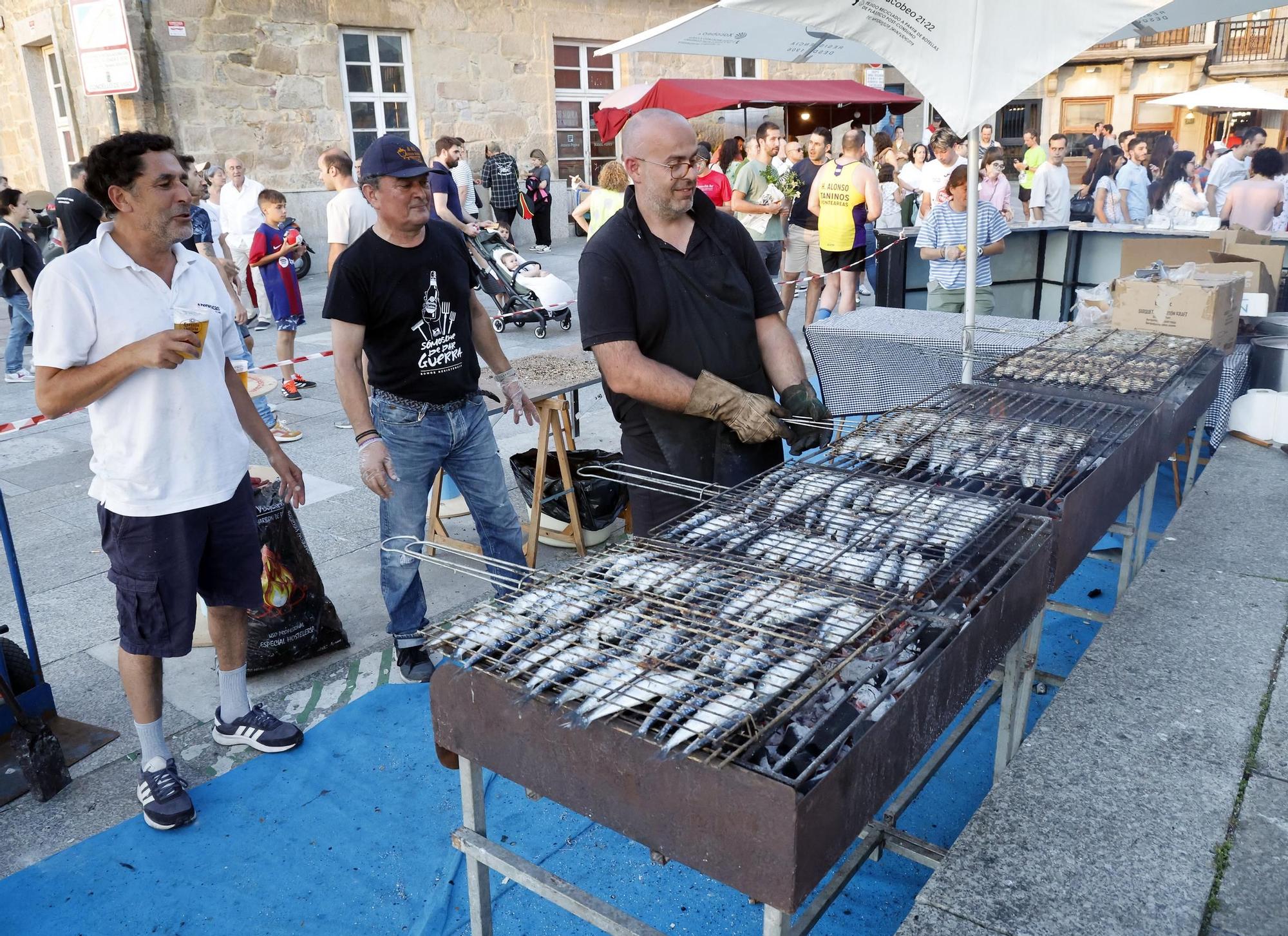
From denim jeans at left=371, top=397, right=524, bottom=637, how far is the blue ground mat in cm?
65

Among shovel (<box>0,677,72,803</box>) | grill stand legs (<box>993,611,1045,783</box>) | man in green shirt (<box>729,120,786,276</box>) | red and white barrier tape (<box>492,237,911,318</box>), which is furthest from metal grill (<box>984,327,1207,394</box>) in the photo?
man in green shirt (<box>729,120,786,276</box>)

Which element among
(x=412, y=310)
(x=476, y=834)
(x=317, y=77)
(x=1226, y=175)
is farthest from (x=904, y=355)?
(x=317, y=77)

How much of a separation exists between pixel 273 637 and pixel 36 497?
335 centimetres

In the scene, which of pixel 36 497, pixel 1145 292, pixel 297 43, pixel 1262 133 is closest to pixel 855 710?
pixel 1145 292

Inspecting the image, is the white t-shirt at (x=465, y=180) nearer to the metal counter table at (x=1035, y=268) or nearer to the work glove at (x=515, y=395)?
the metal counter table at (x=1035, y=268)

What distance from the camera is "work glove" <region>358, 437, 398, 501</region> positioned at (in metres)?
3.43

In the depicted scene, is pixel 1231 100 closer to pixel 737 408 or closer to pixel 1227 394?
pixel 1227 394

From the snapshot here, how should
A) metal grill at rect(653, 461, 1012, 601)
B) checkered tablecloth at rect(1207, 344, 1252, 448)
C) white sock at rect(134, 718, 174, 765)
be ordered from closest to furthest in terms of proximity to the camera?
metal grill at rect(653, 461, 1012, 601) < white sock at rect(134, 718, 174, 765) < checkered tablecloth at rect(1207, 344, 1252, 448)

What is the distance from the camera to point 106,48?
29.3 ft

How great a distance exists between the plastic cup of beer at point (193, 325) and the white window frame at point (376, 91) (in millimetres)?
14107

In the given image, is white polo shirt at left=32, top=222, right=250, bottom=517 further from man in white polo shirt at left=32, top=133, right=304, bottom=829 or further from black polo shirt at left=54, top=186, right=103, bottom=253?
black polo shirt at left=54, top=186, right=103, bottom=253

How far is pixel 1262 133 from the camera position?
11203 mm

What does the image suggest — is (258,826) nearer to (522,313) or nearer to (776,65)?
(522,313)

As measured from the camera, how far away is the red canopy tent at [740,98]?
12.2m
